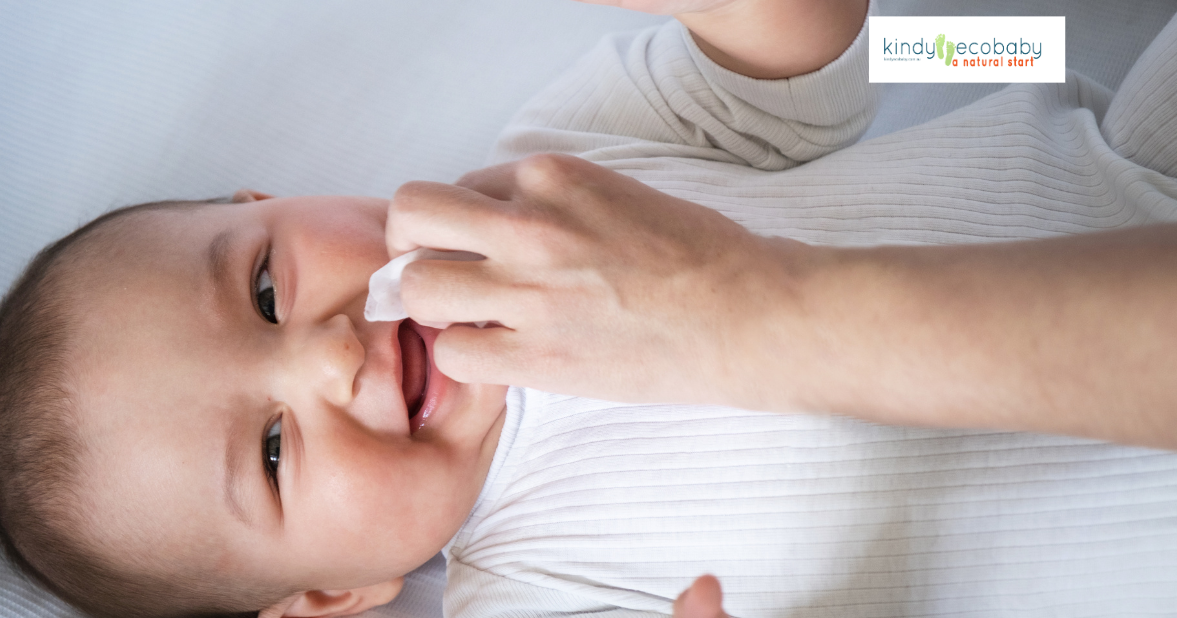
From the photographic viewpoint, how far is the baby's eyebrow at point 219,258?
3.03 ft

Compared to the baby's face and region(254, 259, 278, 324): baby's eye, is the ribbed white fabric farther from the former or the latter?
region(254, 259, 278, 324): baby's eye

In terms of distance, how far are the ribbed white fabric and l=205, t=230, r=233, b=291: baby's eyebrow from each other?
1.30 feet

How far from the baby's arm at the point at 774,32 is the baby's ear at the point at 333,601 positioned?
0.91 metres

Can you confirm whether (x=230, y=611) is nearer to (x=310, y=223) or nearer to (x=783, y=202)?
(x=310, y=223)

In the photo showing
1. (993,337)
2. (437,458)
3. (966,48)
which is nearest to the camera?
(993,337)

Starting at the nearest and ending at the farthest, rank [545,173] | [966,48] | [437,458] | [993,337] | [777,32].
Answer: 1. [993,337]
2. [545,173]
3. [437,458]
4. [777,32]
5. [966,48]

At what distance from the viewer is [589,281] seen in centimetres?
68

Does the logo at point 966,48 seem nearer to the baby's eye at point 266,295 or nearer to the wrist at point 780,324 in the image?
the wrist at point 780,324

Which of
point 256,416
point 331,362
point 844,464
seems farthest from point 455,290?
point 844,464

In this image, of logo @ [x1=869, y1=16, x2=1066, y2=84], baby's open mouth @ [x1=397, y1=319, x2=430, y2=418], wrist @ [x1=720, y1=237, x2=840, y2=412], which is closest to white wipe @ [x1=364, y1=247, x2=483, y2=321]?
baby's open mouth @ [x1=397, y1=319, x2=430, y2=418]

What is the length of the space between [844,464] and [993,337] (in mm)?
290

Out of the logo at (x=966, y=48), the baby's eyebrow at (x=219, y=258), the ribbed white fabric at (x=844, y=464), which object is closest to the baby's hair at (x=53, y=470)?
the baby's eyebrow at (x=219, y=258)

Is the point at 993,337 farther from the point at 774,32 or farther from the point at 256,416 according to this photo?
the point at 256,416

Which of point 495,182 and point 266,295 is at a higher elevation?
point 495,182
